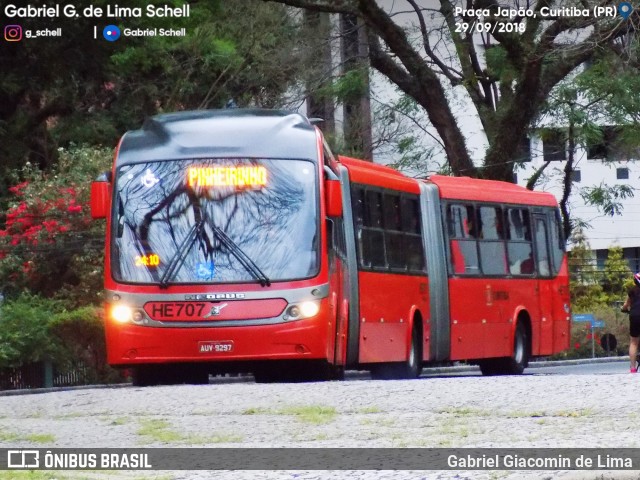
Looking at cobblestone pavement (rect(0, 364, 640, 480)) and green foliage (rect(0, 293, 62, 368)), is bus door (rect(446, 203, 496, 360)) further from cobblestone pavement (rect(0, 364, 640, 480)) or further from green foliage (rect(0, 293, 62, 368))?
green foliage (rect(0, 293, 62, 368))

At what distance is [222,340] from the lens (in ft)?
61.9

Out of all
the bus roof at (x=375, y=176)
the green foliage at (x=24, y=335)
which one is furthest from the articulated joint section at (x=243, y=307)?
the green foliage at (x=24, y=335)

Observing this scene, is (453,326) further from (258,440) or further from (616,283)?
(616,283)

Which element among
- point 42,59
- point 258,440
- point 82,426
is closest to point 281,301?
point 42,59

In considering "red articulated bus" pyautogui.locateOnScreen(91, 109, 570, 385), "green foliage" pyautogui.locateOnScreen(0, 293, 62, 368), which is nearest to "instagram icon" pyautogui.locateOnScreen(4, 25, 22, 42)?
"red articulated bus" pyautogui.locateOnScreen(91, 109, 570, 385)

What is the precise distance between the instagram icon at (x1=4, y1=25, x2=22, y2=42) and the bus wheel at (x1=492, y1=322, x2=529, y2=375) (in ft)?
34.7

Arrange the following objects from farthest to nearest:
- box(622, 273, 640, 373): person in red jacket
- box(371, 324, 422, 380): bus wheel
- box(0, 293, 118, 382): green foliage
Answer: box(0, 293, 118, 382): green foliage → box(622, 273, 640, 373): person in red jacket → box(371, 324, 422, 380): bus wheel

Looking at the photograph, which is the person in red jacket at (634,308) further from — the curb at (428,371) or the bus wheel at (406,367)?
the curb at (428,371)

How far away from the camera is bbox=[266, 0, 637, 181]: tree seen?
2920 cm

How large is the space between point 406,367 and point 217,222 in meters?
4.90

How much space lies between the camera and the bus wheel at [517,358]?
27.2 meters

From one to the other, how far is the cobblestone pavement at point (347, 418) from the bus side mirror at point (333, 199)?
122 inches

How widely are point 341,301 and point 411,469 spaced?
1101 centimetres

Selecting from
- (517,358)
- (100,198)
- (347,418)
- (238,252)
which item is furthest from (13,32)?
(517,358)
